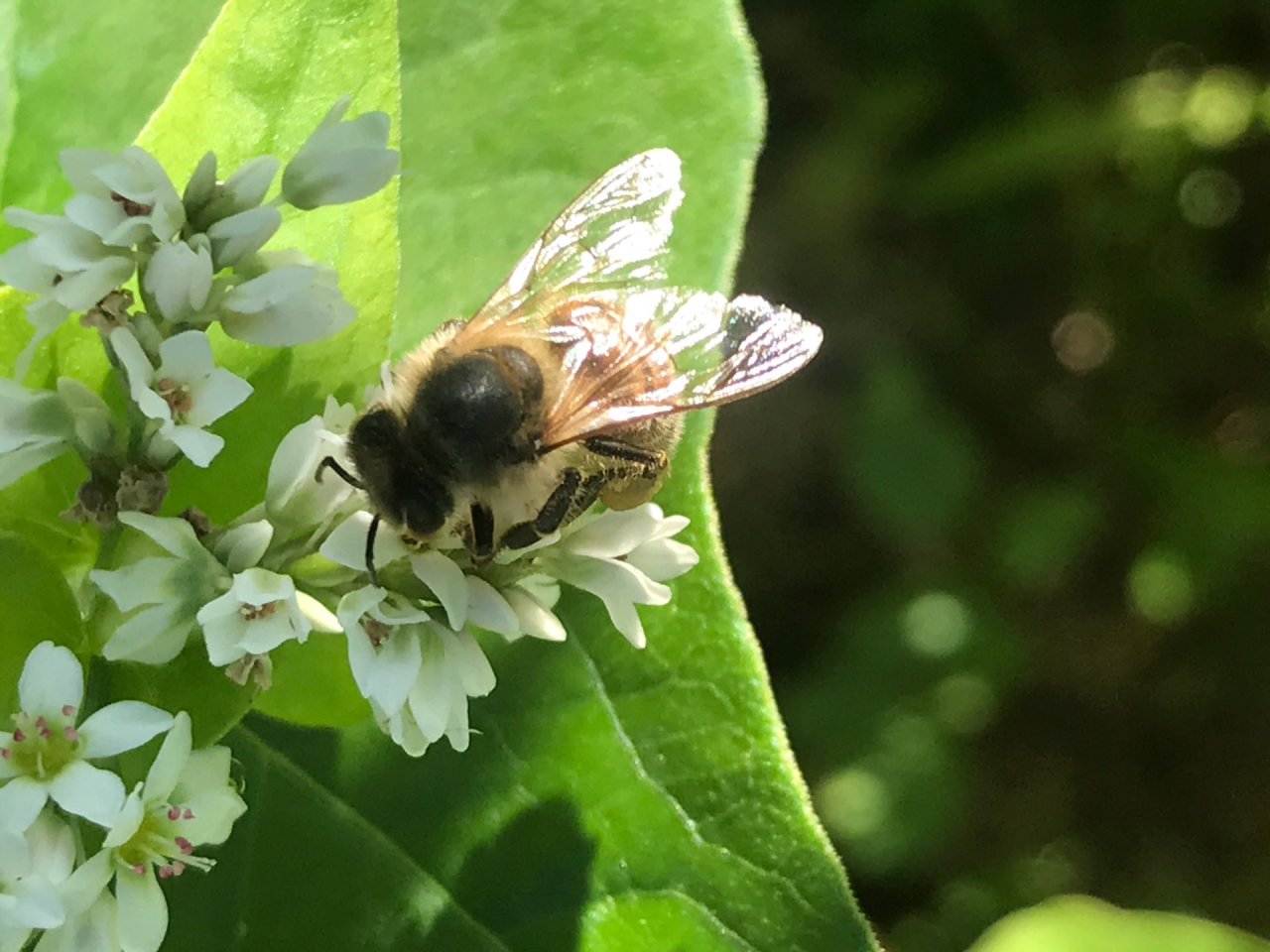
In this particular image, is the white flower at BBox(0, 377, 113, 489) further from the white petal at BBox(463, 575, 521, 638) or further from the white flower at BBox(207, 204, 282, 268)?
the white petal at BBox(463, 575, 521, 638)

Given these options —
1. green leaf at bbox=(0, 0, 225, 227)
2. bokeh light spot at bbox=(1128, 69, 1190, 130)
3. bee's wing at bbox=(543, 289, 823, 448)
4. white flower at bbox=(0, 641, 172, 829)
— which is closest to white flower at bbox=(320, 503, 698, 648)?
bee's wing at bbox=(543, 289, 823, 448)

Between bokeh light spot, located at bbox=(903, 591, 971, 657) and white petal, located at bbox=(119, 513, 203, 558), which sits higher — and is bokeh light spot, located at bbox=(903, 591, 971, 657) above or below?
below

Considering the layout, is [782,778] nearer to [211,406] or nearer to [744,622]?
[744,622]

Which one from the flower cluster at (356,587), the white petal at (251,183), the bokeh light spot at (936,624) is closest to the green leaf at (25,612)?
the flower cluster at (356,587)

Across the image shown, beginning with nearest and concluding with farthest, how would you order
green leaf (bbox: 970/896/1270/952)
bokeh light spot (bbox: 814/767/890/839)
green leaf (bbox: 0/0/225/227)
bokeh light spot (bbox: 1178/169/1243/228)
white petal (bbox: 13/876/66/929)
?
white petal (bbox: 13/876/66/929)
green leaf (bbox: 0/0/225/227)
green leaf (bbox: 970/896/1270/952)
bokeh light spot (bbox: 814/767/890/839)
bokeh light spot (bbox: 1178/169/1243/228)

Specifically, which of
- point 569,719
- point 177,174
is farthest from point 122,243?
point 569,719

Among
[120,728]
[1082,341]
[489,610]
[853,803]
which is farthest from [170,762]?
Result: [1082,341]

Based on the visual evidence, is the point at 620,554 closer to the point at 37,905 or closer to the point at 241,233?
the point at 241,233
